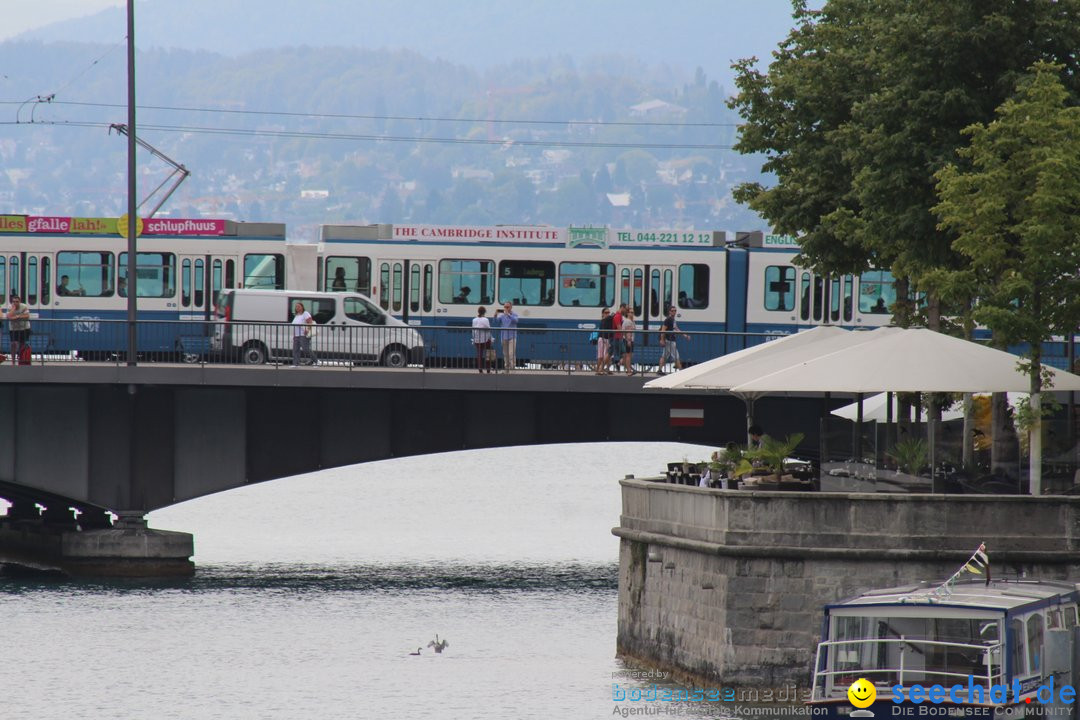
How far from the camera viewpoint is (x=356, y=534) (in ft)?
200

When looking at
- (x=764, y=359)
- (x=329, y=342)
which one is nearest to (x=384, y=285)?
(x=329, y=342)

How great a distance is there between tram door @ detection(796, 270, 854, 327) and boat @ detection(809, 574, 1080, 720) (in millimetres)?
29152

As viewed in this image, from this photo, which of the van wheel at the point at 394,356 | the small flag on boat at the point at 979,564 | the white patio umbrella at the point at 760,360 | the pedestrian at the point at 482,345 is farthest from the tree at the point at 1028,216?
the van wheel at the point at 394,356

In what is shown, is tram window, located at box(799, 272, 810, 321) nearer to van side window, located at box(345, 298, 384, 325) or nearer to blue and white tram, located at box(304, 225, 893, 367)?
blue and white tram, located at box(304, 225, 893, 367)

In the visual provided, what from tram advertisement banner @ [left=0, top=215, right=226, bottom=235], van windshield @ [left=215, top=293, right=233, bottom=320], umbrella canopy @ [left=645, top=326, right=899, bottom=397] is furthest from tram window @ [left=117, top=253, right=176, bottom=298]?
umbrella canopy @ [left=645, top=326, right=899, bottom=397]

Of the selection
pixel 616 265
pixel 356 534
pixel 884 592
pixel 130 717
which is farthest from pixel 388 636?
pixel 356 534

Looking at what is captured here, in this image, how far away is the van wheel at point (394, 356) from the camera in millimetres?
42156

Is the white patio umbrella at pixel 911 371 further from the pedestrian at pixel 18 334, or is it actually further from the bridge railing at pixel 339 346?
the pedestrian at pixel 18 334

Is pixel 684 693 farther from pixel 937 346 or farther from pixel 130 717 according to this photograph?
pixel 130 717

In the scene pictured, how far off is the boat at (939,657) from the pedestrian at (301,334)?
72.7ft

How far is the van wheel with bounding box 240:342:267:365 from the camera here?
42469 millimetres

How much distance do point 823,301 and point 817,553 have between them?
26153 mm

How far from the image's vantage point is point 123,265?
4919 cm

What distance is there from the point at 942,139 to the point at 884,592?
11430 millimetres
